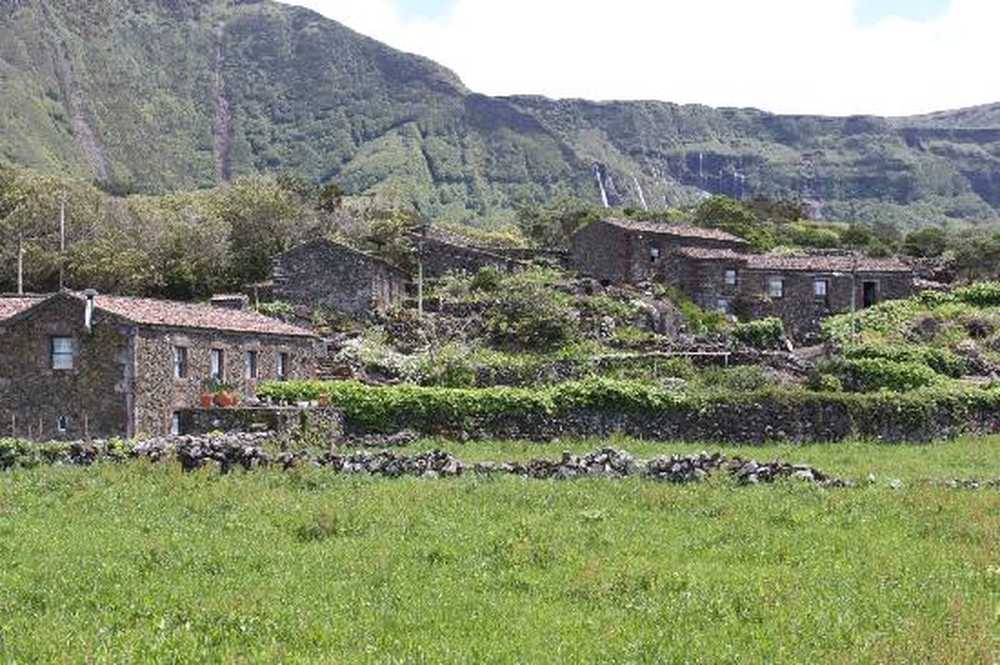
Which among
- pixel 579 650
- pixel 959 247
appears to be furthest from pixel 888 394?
pixel 959 247

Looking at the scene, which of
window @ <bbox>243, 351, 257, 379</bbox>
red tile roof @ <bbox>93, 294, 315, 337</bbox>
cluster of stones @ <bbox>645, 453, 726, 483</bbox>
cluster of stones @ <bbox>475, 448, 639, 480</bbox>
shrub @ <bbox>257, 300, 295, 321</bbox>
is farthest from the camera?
shrub @ <bbox>257, 300, 295, 321</bbox>

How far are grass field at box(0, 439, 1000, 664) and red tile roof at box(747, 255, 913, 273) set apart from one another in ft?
178

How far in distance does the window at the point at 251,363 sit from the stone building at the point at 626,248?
3676 cm

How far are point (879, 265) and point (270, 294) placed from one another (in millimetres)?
42383

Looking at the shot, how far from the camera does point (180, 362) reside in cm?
4066

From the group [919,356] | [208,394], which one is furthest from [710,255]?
[208,394]

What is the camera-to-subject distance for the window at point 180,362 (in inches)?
1583

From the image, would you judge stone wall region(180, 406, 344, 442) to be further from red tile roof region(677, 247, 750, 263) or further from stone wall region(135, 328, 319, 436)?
red tile roof region(677, 247, 750, 263)

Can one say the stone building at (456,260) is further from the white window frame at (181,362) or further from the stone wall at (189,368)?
the white window frame at (181,362)

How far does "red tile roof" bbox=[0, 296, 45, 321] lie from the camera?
3919cm

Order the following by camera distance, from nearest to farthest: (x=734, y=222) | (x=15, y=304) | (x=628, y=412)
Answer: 1. (x=628, y=412)
2. (x=15, y=304)
3. (x=734, y=222)

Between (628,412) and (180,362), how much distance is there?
16828mm

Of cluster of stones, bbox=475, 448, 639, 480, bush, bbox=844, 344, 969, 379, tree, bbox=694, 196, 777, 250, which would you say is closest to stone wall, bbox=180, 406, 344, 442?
cluster of stones, bbox=475, 448, 639, 480

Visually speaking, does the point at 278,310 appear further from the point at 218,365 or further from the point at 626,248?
the point at 626,248
